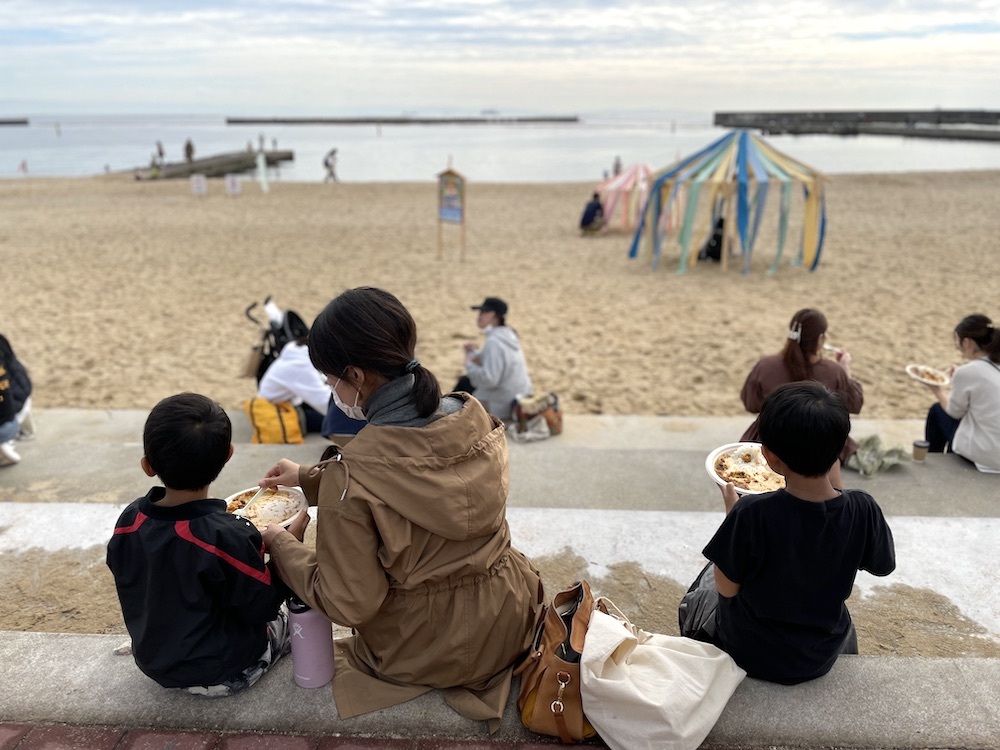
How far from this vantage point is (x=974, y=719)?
2.18m

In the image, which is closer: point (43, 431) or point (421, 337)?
point (43, 431)

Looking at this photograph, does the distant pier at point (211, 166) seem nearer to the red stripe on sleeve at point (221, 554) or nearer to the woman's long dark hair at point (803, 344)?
the woman's long dark hair at point (803, 344)

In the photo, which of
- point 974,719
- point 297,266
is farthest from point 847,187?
point 974,719

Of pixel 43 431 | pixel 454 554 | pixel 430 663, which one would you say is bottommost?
pixel 43 431

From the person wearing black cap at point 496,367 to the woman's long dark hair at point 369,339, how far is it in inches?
137

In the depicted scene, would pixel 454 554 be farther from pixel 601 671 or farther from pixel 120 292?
pixel 120 292

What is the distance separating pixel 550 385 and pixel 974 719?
5184mm

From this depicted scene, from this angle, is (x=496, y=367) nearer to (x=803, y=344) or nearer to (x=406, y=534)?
(x=803, y=344)

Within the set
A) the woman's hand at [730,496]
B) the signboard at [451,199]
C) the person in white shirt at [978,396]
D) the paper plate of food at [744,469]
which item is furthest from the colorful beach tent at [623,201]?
the woman's hand at [730,496]

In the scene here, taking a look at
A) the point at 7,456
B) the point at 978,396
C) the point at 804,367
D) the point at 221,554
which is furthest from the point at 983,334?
the point at 7,456

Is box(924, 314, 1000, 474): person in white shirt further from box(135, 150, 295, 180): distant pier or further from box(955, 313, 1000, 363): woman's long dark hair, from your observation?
box(135, 150, 295, 180): distant pier

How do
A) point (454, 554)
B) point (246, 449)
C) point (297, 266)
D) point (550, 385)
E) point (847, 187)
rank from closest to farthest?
point (454, 554) < point (246, 449) < point (550, 385) < point (297, 266) < point (847, 187)

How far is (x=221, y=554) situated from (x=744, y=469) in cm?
200

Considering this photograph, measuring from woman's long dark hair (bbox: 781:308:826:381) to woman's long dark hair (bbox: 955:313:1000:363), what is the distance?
2.86ft
